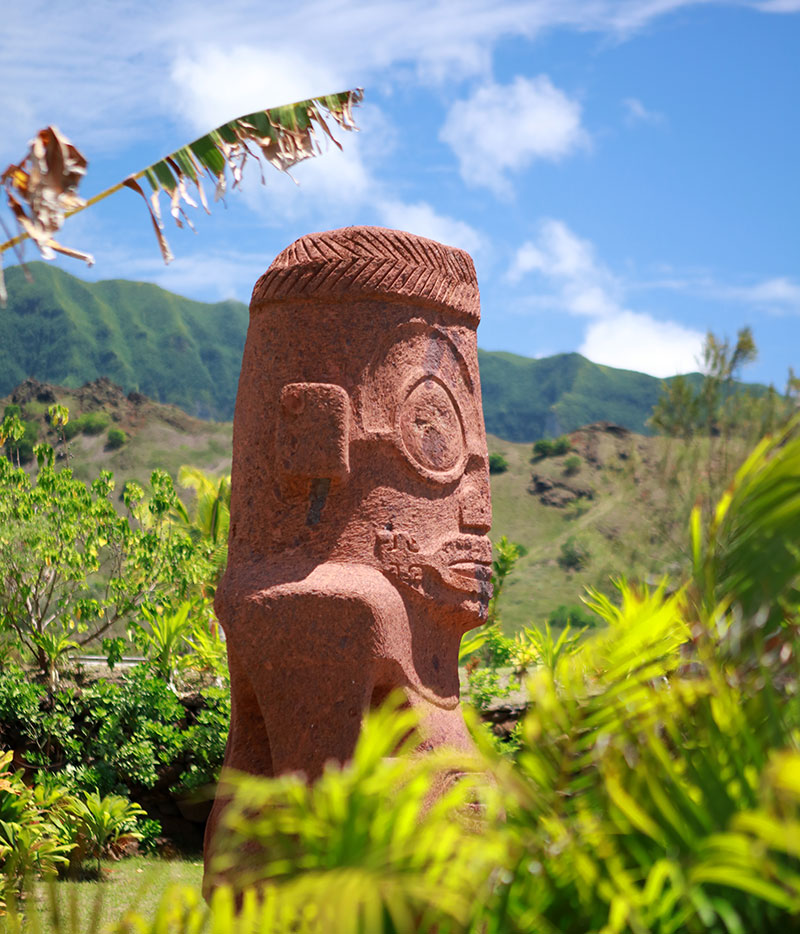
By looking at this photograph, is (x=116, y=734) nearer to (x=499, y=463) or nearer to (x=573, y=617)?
(x=573, y=617)

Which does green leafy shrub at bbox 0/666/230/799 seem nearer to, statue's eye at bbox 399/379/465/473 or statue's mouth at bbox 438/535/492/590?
statue's mouth at bbox 438/535/492/590

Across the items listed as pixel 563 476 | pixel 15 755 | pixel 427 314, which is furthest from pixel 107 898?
pixel 563 476

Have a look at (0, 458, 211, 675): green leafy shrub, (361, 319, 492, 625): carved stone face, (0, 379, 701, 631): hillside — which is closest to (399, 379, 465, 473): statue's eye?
(361, 319, 492, 625): carved stone face

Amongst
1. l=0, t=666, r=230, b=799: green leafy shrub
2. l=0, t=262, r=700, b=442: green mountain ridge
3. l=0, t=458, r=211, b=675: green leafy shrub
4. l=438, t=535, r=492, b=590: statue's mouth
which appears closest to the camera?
l=438, t=535, r=492, b=590: statue's mouth

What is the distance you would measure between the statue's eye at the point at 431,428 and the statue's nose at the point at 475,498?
120mm

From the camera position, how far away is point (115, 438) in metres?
39.6

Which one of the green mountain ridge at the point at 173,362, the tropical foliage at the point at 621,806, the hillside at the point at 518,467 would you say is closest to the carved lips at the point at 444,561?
the tropical foliage at the point at 621,806

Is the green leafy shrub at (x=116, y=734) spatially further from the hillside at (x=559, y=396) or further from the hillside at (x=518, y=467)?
the hillside at (x=559, y=396)

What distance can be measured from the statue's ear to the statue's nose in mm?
610

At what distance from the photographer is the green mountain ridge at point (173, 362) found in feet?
266

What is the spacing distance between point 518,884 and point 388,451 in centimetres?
257

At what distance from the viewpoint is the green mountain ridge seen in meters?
81.1

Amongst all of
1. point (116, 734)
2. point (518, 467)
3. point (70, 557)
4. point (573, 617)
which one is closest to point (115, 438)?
point (518, 467)

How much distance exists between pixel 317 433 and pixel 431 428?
0.54m
